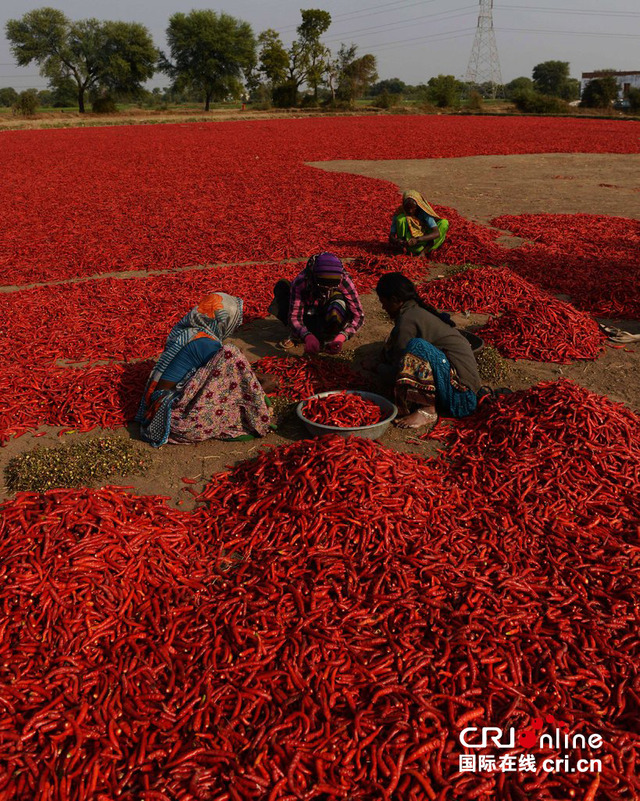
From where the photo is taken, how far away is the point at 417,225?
1095cm

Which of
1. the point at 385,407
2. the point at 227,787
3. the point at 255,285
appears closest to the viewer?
the point at 227,787

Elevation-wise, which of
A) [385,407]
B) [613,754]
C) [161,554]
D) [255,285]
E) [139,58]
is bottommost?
[613,754]

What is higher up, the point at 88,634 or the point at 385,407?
the point at 385,407

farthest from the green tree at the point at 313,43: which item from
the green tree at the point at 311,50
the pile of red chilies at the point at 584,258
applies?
the pile of red chilies at the point at 584,258

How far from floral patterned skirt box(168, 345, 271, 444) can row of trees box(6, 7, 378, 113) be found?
2981 inches

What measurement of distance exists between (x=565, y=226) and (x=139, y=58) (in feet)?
259

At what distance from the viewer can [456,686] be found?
3.20m

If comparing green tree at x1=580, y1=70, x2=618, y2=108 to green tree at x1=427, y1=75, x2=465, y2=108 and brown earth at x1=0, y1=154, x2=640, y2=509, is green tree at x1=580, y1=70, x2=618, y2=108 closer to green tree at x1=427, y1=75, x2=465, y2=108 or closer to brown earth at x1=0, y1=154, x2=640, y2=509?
green tree at x1=427, y1=75, x2=465, y2=108

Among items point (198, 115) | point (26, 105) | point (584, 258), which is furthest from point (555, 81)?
point (584, 258)

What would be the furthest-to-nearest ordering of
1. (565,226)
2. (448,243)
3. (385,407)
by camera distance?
(565,226) < (448,243) < (385,407)

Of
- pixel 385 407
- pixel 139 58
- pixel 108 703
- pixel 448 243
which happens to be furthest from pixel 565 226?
pixel 139 58

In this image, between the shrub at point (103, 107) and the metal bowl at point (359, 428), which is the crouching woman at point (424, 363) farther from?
the shrub at point (103, 107)

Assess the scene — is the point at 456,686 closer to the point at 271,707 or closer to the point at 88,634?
the point at 271,707

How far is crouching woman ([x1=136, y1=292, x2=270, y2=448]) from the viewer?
5367mm
